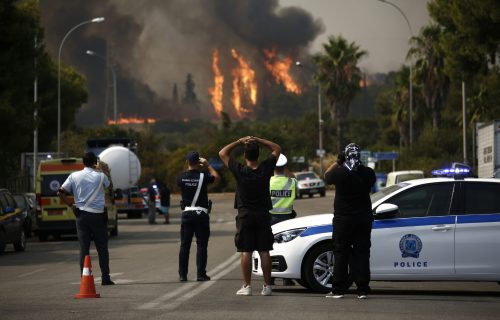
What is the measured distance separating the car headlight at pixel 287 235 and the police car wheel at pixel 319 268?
328mm

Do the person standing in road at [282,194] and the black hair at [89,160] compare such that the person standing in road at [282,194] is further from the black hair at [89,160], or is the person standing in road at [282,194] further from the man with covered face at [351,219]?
the man with covered face at [351,219]

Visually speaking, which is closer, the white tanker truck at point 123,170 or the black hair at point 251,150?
the black hair at point 251,150

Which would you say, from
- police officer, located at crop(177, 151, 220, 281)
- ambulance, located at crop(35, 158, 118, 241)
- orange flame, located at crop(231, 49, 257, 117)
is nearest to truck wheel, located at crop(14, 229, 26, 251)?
ambulance, located at crop(35, 158, 118, 241)

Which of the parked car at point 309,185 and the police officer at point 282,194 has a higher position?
the parked car at point 309,185

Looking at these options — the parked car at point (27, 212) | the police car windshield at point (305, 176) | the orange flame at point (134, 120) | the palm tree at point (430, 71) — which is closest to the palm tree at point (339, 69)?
the palm tree at point (430, 71)

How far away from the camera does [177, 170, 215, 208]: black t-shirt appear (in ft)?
54.2

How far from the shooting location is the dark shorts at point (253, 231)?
1446 centimetres

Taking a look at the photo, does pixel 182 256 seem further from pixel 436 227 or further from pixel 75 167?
pixel 75 167

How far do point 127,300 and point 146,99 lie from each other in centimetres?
13877

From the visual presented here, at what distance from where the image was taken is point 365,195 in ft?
46.6

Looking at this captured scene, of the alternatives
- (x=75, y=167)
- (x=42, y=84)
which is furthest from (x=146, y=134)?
(x=75, y=167)

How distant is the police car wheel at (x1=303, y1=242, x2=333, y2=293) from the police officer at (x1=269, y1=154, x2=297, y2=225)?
7.40 feet

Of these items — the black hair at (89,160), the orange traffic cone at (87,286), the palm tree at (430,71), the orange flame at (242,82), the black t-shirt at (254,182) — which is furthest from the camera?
the orange flame at (242,82)

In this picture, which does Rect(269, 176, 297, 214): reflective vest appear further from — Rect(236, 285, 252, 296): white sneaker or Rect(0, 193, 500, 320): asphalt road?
Rect(236, 285, 252, 296): white sneaker
